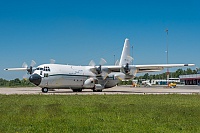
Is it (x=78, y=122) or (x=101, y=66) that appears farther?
(x=101, y=66)

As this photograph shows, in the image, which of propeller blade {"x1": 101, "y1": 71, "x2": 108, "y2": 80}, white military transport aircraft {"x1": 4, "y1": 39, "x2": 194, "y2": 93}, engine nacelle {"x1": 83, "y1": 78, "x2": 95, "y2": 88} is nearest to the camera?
white military transport aircraft {"x1": 4, "y1": 39, "x2": 194, "y2": 93}

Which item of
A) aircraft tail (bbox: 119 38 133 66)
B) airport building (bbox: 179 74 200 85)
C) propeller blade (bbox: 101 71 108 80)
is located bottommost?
airport building (bbox: 179 74 200 85)

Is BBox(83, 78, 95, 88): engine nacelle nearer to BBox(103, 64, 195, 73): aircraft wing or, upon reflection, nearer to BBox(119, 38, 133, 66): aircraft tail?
BBox(103, 64, 195, 73): aircraft wing

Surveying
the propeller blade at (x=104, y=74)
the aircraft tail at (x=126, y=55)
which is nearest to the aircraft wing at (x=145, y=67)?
the propeller blade at (x=104, y=74)

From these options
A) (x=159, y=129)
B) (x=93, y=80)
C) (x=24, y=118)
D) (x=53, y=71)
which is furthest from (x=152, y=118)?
(x=93, y=80)

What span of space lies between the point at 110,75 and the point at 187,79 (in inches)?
3553

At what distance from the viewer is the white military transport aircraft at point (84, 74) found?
119 feet

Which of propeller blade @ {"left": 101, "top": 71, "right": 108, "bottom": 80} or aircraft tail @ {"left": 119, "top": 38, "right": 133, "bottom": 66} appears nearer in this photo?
propeller blade @ {"left": 101, "top": 71, "right": 108, "bottom": 80}

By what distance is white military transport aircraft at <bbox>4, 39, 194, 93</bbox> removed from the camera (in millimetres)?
36191

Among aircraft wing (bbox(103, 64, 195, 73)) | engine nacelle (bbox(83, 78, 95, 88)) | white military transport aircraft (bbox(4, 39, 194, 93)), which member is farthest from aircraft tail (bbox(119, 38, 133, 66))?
engine nacelle (bbox(83, 78, 95, 88))

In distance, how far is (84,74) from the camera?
40.7 meters

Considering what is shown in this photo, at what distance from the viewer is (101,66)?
4212cm

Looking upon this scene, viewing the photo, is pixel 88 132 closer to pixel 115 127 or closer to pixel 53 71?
pixel 115 127

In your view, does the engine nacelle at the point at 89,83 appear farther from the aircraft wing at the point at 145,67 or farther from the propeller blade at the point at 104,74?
the aircraft wing at the point at 145,67
